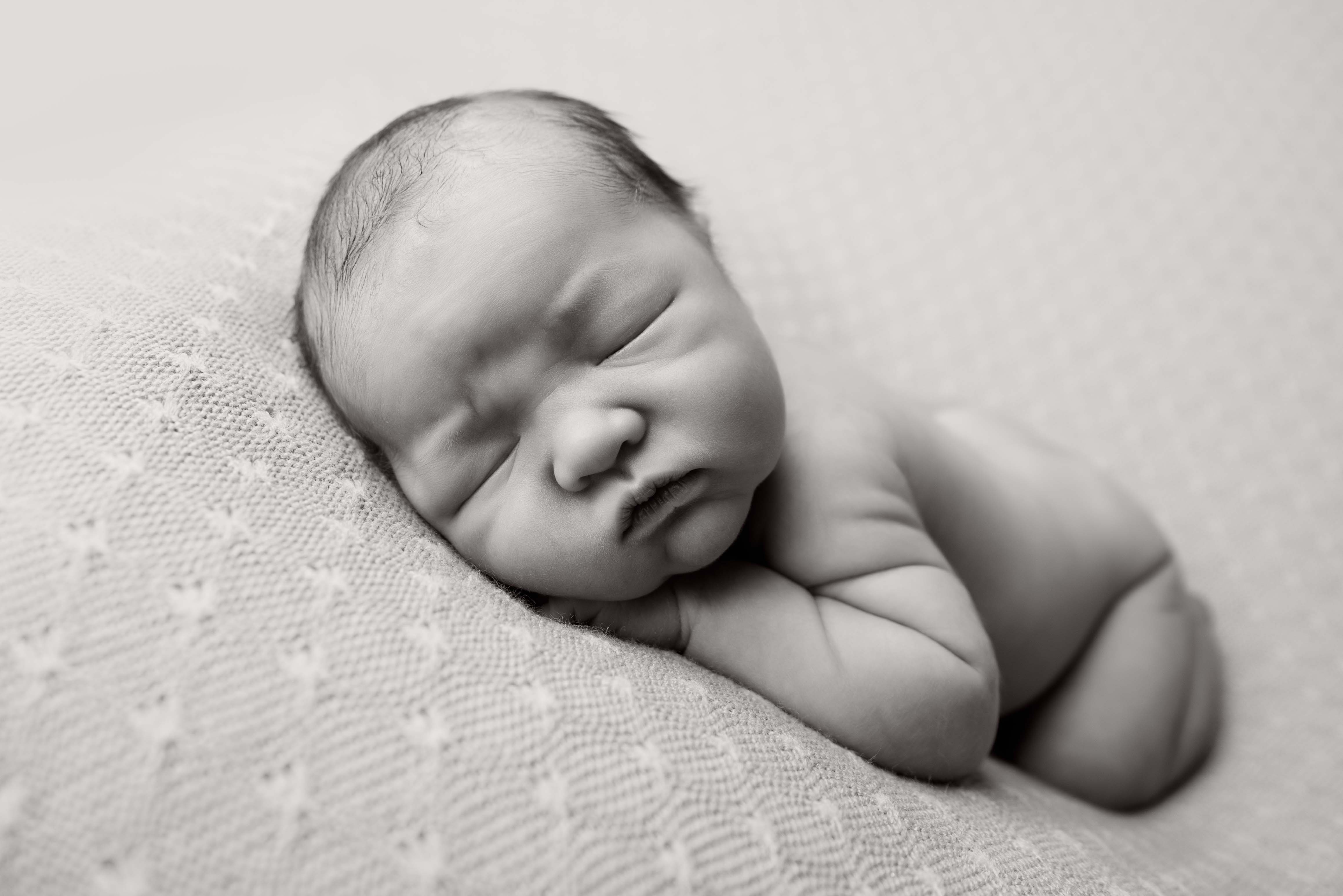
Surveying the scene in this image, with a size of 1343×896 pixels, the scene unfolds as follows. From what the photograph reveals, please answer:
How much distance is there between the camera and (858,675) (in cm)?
92

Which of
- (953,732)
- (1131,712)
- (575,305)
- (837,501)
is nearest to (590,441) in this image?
(575,305)

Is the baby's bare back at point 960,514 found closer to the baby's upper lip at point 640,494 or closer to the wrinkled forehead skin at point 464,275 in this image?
the baby's upper lip at point 640,494

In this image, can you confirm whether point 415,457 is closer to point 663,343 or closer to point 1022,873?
point 663,343

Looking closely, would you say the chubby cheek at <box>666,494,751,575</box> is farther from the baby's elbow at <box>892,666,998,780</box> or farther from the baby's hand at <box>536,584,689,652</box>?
the baby's elbow at <box>892,666,998,780</box>

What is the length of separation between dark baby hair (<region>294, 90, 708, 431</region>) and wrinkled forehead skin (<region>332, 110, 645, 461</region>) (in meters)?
0.02

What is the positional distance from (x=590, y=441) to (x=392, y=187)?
→ 31 centimetres

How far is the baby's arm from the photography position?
0.92 meters

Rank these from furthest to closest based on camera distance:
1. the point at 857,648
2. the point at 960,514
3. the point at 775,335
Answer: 1. the point at 775,335
2. the point at 960,514
3. the point at 857,648

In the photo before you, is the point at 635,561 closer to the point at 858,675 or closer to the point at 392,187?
the point at 858,675

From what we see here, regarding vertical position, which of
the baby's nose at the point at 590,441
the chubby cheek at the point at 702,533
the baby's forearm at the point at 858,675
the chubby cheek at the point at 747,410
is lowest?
the baby's forearm at the point at 858,675

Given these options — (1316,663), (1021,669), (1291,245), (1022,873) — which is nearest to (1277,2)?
(1291,245)

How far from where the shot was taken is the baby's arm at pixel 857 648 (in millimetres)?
915

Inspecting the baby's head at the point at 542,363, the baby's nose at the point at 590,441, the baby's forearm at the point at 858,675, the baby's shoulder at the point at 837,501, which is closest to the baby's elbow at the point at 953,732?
the baby's forearm at the point at 858,675

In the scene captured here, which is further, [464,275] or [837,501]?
[837,501]
